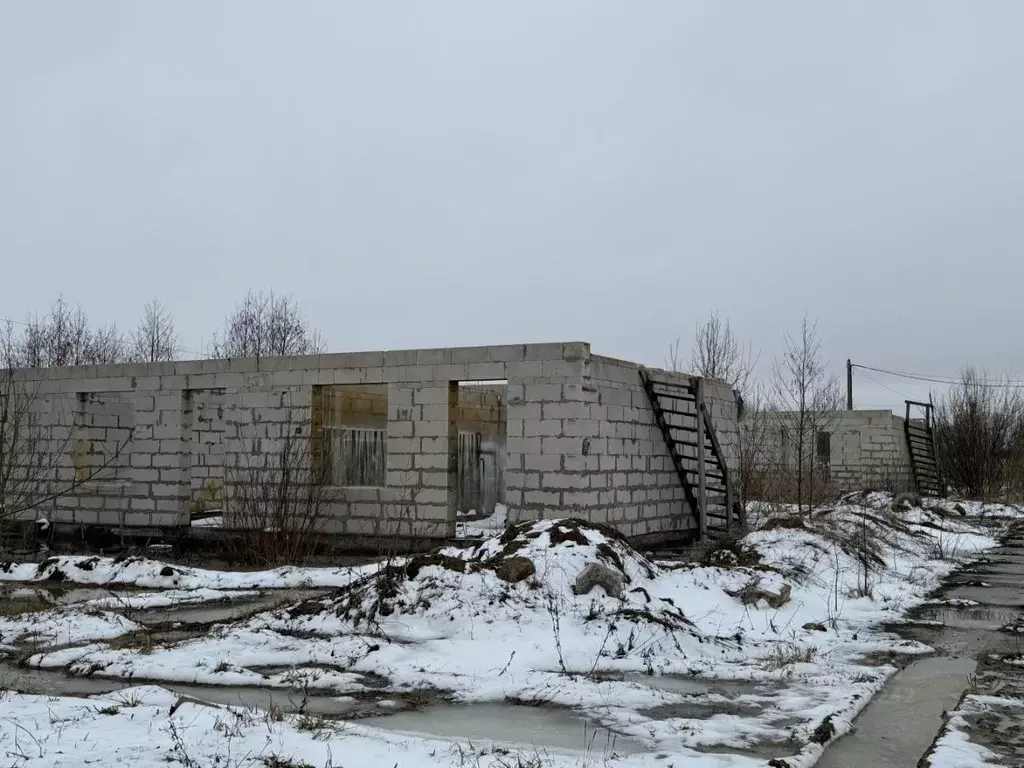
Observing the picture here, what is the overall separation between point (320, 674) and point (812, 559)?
7.43 m

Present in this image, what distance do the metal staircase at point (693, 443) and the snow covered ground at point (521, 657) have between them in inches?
117

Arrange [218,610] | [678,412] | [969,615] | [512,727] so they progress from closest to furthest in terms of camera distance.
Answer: [512,727], [218,610], [969,615], [678,412]

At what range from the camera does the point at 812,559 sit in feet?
38.8

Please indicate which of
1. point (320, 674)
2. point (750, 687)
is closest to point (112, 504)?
point (320, 674)

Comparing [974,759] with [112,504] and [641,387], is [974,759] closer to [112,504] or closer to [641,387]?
[641,387]

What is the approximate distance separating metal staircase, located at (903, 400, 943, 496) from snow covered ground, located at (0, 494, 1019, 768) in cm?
1686

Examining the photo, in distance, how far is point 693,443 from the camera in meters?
14.8

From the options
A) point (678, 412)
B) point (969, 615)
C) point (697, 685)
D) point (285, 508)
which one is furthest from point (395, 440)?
point (697, 685)

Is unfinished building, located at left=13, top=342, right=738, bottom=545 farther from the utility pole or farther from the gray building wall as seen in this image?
the utility pole

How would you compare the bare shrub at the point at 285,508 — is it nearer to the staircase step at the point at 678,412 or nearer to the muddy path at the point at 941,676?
the staircase step at the point at 678,412

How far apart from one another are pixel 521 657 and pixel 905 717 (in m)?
2.73

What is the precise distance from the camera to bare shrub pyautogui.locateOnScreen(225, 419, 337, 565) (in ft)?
43.0

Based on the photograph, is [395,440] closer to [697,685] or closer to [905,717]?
[697,685]

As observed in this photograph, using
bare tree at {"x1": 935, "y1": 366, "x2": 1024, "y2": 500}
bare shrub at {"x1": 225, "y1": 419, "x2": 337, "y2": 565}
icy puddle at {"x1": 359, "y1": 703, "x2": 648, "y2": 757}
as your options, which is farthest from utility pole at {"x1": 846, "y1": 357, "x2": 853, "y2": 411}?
icy puddle at {"x1": 359, "y1": 703, "x2": 648, "y2": 757}
